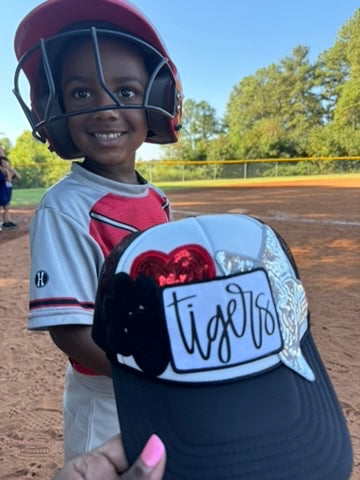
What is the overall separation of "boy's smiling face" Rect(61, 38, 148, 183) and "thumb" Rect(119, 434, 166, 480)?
675 millimetres

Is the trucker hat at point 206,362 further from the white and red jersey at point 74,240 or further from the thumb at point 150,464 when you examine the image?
the white and red jersey at point 74,240

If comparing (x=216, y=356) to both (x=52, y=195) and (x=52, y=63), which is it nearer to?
(x=52, y=195)

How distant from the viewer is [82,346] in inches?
29.8

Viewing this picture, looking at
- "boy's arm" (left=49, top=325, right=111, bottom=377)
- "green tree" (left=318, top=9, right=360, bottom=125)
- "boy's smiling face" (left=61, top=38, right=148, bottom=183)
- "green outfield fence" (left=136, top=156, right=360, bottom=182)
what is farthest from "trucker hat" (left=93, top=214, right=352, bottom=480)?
"green tree" (left=318, top=9, right=360, bottom=125)

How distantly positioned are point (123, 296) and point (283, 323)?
24 centimetres

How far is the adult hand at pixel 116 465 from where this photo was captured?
20.3 inches

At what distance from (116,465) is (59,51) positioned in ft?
2.80

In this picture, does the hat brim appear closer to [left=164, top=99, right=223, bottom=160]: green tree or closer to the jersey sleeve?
the jersey sleeve

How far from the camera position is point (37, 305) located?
0.78m

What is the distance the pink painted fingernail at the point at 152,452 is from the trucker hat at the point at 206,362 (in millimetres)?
21

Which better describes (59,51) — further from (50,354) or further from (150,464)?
(50,354)

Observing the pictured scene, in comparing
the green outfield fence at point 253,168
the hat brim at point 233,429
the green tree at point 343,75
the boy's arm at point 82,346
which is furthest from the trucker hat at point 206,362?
the green tree at point 343,75

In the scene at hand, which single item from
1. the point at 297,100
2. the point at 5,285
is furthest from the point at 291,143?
the point at 5,285

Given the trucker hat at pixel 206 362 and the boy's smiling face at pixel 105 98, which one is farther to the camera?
the boy's smiling face at pixel 105 98
